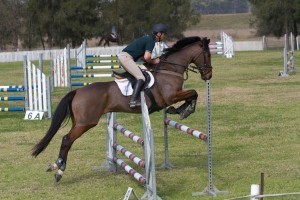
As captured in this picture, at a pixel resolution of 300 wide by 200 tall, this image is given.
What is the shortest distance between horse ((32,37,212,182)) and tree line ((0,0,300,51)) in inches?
2519

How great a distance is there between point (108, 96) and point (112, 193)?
1669 millimetres

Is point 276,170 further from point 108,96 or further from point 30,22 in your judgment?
point 30,22

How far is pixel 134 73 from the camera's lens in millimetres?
10758

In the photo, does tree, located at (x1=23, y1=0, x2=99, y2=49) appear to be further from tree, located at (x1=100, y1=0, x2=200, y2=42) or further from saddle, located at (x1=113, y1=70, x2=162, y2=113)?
saddle, located at (x1=113, y1=70, x2=162, y2=113)

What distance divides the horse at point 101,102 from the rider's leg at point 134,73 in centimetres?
13

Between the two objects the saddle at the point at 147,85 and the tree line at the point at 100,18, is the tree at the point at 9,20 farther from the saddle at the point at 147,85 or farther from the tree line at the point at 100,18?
the saddle at the point at 147,85

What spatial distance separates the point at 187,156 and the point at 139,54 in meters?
2.32

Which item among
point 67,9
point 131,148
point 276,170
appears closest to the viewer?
point 276,170

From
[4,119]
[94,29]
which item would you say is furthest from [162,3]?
[4,119]

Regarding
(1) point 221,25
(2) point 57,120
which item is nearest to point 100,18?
(1) point 221,25

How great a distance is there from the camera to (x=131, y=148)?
13.5 metres

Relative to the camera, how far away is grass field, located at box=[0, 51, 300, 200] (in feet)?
32.4

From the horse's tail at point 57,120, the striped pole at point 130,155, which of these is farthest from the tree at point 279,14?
the horse's tail at point 57,120

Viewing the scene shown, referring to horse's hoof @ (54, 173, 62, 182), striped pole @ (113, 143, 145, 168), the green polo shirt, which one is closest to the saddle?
the green polo shirt
